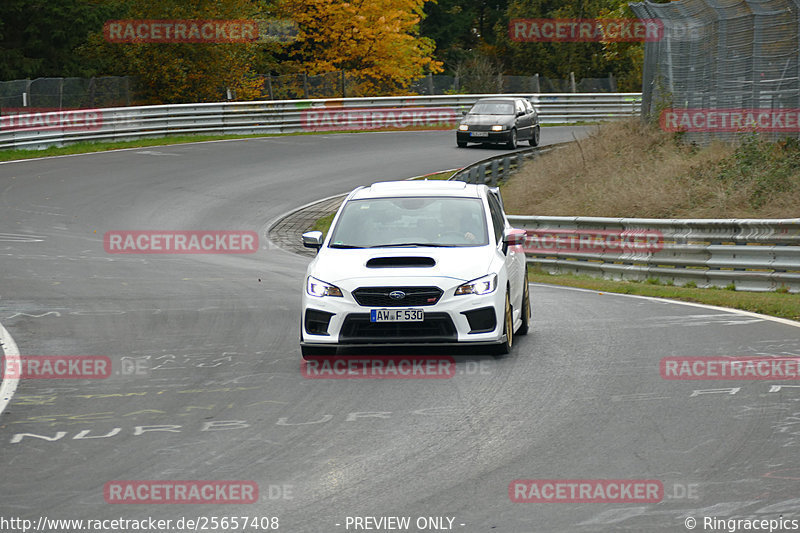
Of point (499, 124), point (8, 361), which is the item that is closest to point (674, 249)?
point (8, 361)

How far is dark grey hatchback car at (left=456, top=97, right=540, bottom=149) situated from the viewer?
38.8 m

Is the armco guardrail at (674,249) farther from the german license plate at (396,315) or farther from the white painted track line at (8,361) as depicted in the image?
the white painted track line at (8,361)

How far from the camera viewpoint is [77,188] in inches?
1158

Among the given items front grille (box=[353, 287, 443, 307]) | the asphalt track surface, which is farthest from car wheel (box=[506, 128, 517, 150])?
front grille (box=[353, 287, 443, 307])

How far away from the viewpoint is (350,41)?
5441 centimetres

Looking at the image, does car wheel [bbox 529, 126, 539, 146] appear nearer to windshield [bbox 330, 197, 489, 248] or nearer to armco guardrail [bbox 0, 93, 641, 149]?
armco guardrail [bbox 0, 93, 641, 149]

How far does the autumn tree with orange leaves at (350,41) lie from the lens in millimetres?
53906

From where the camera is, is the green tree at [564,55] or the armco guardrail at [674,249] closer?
the armco guardrail at [674,249]

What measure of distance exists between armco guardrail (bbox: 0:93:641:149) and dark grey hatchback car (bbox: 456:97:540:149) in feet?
10.7

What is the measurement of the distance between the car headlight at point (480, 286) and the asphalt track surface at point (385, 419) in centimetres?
67

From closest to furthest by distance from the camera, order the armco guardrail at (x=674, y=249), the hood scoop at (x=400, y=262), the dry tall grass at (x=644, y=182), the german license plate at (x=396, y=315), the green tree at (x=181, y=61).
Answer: the german license plate at (x=396, y=315) → the hood scoop at (x=400, y=262) → the armco guardrail at (x=674, y=249) → the dry tall grass at (x=644, y=182) → the green tree at (x=181, y=61)

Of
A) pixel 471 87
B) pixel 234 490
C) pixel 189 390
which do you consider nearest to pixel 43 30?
pixel 471 87

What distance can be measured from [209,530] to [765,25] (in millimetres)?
20266

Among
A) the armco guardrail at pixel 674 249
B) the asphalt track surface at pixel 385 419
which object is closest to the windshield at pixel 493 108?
the armco guardrail at pixel 674 249
